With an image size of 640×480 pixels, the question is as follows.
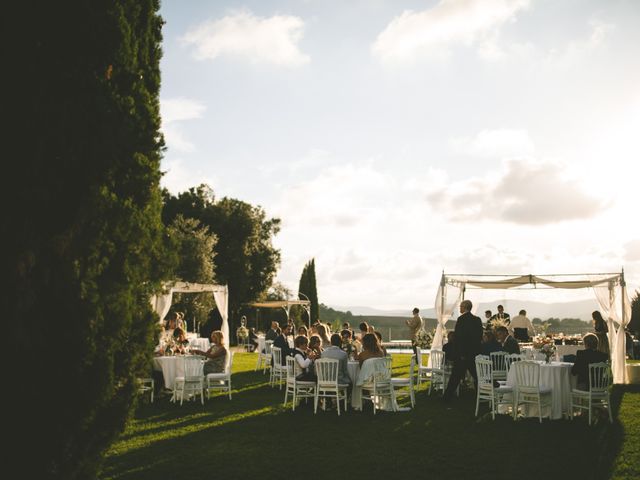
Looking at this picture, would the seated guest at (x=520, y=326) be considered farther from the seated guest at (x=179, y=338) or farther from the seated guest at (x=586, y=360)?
the seated guest at (x=179, y=338)

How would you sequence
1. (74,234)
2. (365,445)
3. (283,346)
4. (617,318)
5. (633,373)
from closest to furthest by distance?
(74,234)
(365,445)
(283,346)
(633,373)
(617,318)

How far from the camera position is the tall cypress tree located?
3.75 meters

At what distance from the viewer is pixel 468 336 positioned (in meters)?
10.9

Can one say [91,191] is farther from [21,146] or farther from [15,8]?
[15,8]

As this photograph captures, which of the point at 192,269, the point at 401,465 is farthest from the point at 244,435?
the point at 192,269

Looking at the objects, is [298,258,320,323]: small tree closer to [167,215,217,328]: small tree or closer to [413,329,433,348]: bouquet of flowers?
[167,215,217,328]: small tree

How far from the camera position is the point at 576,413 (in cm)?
994

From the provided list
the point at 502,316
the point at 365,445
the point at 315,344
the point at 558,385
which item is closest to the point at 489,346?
the point at 558,385

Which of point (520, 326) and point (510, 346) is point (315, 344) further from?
point (520, 326)

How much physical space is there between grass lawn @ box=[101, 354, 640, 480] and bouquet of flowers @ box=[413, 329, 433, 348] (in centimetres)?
612

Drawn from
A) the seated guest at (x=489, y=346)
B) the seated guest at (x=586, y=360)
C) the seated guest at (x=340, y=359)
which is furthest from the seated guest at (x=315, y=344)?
the seated guest at (x=586, y=360)

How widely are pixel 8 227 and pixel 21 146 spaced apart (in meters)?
0.54

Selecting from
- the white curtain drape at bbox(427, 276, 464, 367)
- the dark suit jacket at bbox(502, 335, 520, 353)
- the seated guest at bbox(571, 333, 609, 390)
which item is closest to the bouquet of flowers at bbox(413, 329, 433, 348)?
the white curtain drape at bbox(427, 276, 464, 367)

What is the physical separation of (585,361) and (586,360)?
0.07 feet
